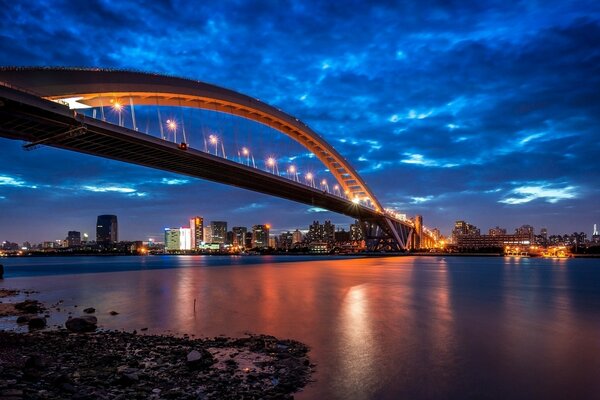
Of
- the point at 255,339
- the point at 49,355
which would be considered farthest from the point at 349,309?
the point at 49,355

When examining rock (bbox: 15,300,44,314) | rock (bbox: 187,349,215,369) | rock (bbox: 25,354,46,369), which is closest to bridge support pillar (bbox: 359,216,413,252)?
rock (bbox: 15,300,44,314)

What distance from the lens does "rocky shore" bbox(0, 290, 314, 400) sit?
781 centimetres

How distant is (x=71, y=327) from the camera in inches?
570

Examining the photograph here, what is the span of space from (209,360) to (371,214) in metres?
83.8

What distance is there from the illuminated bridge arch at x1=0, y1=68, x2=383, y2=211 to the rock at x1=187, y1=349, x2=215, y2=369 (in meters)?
22.1

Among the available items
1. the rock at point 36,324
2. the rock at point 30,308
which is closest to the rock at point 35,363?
the rock at point 36,324

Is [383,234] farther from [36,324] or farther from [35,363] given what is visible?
[35,363]

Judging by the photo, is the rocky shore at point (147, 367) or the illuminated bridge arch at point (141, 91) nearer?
the rocky shore at point (147, 367)

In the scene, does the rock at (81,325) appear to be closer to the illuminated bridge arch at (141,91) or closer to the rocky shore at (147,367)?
the rocky shore at (147,367)

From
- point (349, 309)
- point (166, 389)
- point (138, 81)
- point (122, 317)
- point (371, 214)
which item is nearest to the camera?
point (166, 389)

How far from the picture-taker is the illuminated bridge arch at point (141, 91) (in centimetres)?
2620

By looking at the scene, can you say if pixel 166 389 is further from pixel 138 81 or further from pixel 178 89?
pixel 178 89

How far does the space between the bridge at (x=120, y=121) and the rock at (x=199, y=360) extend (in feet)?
68.0

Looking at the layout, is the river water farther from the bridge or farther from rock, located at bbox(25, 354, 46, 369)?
the bridge
